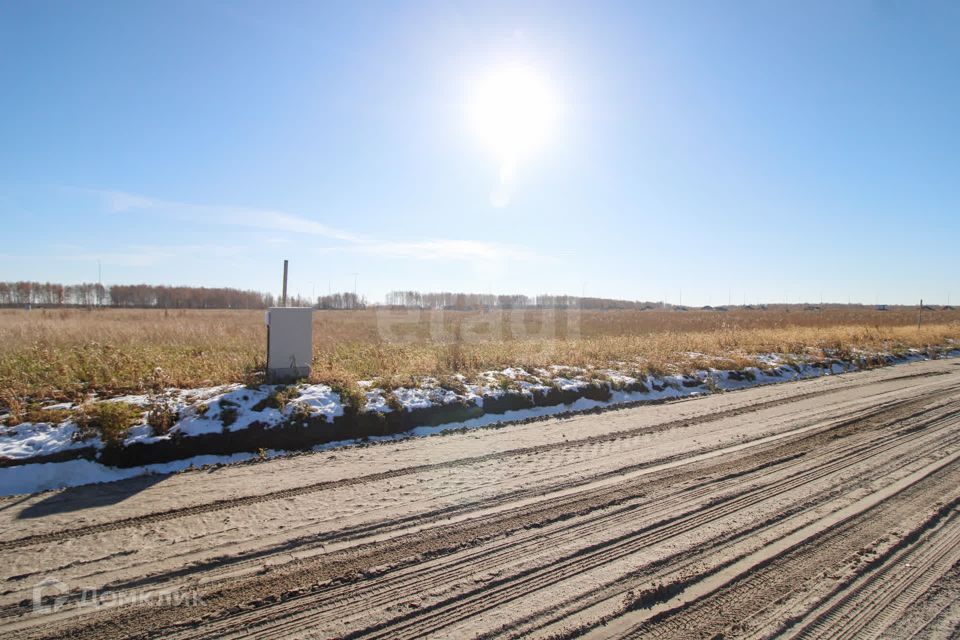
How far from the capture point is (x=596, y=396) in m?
10.7

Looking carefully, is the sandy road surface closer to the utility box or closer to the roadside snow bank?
the roadside snow bank

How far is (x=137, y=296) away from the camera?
3703 inches

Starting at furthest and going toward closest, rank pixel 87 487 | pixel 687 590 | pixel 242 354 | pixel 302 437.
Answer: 1. pixel 242 354
2. pixel 302 437
3. pixel 87 487
4. pixel 687 590

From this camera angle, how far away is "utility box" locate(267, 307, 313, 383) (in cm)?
899

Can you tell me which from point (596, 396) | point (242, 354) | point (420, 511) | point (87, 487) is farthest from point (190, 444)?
point (596, 396)

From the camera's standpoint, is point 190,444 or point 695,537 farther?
point 190,444

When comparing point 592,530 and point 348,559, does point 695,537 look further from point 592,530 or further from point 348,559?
point 348,559

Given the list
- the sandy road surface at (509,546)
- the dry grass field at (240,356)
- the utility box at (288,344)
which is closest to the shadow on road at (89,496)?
the sandy road surface at (509,546)

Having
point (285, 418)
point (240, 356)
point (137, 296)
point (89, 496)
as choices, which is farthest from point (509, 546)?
point (137, 296)

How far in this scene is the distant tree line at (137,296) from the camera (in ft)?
281

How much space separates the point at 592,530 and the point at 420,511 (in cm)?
157

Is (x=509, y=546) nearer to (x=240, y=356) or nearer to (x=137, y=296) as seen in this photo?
(x=240, y=356)

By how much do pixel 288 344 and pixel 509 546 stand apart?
6377 mm

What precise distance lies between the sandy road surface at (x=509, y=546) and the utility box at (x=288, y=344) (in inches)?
108
